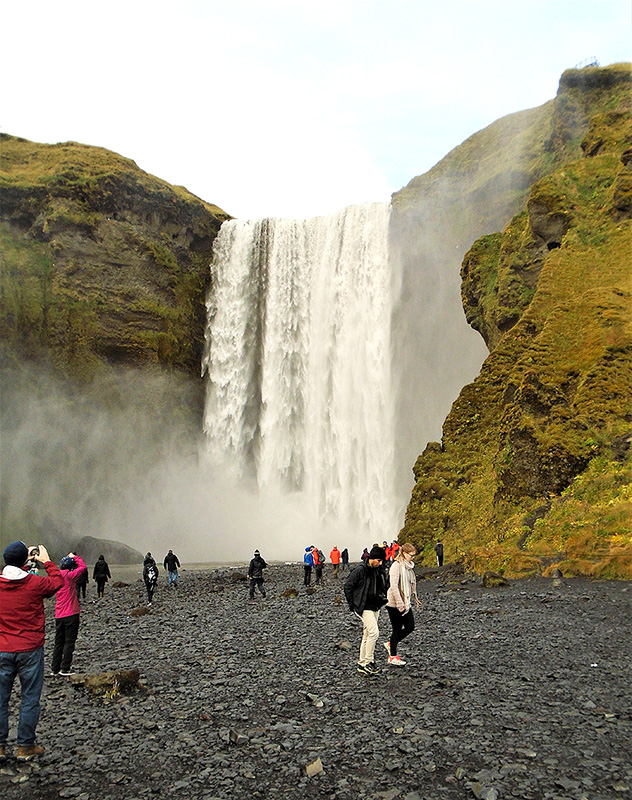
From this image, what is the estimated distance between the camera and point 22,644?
5.70 m

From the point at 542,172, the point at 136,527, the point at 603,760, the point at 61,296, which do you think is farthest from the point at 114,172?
the point at 603,760

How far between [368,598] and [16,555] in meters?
4.40

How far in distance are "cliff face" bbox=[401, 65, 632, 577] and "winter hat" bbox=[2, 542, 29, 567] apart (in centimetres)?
1254

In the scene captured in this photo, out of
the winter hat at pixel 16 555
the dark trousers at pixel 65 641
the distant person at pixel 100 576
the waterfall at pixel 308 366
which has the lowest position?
the distant person at pixel 100 576

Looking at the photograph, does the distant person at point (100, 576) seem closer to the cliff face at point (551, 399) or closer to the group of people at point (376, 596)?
the cliff face at point (551, 399)

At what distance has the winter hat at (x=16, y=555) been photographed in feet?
18.8

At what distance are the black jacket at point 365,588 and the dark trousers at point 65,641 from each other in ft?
14.2

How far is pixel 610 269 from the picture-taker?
74.3 ft

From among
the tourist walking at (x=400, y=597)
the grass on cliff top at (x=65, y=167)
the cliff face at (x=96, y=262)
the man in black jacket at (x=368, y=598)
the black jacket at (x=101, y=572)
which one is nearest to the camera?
the man in black jacket at (x=368, y=598)

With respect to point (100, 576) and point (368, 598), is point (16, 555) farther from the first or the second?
point (100, 576)

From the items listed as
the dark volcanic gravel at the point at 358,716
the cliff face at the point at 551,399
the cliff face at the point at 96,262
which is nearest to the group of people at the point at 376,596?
the dark volcanic gravel at the point at 358,716

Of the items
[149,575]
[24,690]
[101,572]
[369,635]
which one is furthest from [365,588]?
[101,572]

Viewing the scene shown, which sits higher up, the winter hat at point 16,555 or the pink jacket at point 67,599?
the winter hat at point 16,555

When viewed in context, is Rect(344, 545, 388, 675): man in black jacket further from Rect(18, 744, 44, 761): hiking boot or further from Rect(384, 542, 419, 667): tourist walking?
Rect(18, 744, 44, 761): hiking boot
